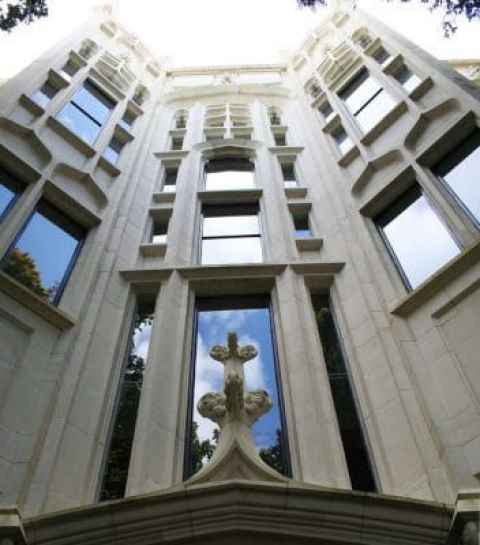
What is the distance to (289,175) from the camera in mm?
16922

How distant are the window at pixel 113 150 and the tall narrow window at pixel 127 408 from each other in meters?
6.38

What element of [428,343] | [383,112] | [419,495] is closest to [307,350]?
[428,343]

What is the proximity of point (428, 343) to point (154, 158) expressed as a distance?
11.2 meters

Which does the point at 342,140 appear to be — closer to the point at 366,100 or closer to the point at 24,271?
the point at 366,100

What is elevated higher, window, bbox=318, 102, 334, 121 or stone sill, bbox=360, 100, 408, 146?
window, bbox=318, 102, 334, 121

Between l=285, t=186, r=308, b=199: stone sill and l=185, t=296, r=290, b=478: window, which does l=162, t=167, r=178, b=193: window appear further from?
l=185, t=296, r=290, b=478: window

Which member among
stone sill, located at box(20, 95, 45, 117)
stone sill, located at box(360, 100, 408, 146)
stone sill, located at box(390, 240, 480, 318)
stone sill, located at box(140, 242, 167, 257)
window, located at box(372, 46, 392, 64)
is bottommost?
stone sill, located at box(390, 240, 480, 318)

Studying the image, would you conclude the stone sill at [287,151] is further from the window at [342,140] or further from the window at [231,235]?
the window at [231,235]

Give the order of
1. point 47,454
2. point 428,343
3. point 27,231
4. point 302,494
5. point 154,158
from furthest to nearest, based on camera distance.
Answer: point 154,158 < point 27,231 < point 428,343 < point 47,454 < point 302,494

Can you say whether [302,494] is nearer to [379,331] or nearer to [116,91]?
[379,331]

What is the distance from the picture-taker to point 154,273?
11430mm

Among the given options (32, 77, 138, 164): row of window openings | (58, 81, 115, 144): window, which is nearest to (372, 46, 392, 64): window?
(32, 77, 138, 164): row of window openings

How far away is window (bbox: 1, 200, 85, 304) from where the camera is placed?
10.5 meters

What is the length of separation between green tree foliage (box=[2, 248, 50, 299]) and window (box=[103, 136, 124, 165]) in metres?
5.64
